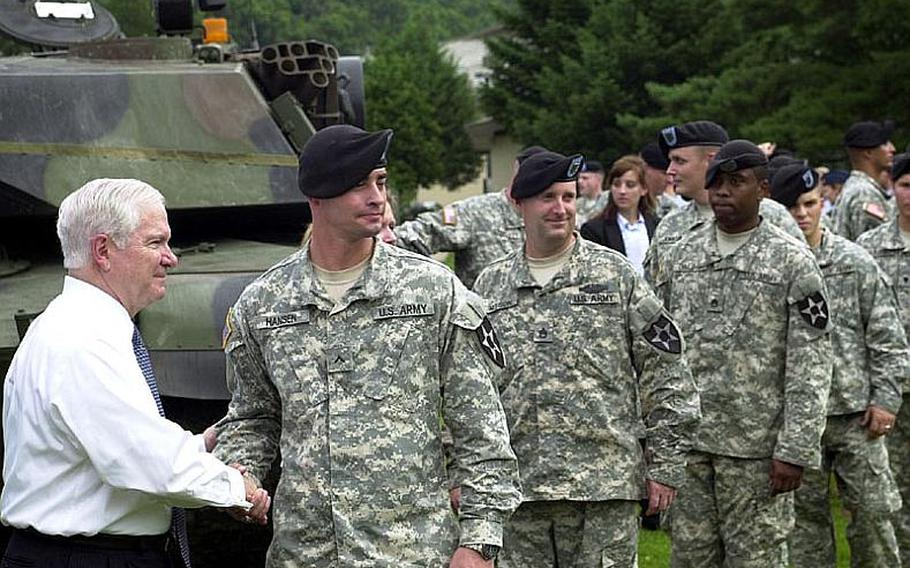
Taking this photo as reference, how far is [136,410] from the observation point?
384 cm

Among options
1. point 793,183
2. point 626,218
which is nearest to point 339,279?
point 793,183

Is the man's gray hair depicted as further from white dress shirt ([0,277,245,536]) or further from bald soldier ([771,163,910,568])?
bald soldier ([771,163,910,568])

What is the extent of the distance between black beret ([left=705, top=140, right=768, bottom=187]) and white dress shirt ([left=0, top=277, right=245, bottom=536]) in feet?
9.98

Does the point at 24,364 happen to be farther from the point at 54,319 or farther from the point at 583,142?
the point at 583,142

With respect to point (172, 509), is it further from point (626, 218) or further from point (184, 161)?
point (626, 218)

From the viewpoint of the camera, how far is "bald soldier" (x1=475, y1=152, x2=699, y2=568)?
554 centimetres

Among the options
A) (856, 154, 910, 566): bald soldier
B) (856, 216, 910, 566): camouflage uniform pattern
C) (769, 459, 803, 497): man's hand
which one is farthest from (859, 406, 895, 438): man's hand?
(769, 459, 803, 497): man's hand

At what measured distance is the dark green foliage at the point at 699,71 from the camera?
2425 cm

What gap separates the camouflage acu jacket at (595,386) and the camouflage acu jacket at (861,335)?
1949 millimetres

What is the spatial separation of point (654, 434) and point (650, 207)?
504cm

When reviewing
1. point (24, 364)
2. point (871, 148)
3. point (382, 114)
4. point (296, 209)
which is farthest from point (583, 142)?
point (24, 364)

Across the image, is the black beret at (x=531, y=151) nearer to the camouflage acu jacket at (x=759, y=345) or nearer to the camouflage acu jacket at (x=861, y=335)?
the camouflage acu jacket at (x=759, y=345)

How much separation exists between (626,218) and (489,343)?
231 inches

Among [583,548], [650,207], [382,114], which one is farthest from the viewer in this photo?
[382,114]
